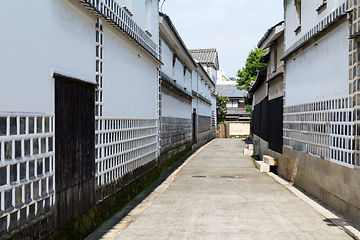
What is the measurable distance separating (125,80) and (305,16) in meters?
5.66

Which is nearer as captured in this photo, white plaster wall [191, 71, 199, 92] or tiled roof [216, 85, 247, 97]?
white plaster wall [191, 71, 199, 92]

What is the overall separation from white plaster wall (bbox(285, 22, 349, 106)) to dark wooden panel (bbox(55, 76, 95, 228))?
Answer: 509 centimetres

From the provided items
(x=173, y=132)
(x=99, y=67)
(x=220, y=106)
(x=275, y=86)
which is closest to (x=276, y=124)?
(x=275, y=86)

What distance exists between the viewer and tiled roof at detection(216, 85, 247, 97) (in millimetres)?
62112

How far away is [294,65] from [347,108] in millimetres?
4892

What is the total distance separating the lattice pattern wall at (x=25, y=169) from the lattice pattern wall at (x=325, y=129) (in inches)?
216

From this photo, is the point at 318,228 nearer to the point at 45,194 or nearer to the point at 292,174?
the point at 45,194

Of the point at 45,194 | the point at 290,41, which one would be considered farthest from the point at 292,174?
the point at 45,194

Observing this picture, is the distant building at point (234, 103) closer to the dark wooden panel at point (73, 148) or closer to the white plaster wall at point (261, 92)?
the white plaster wall at point (261, 92)

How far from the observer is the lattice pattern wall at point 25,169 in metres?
4.09

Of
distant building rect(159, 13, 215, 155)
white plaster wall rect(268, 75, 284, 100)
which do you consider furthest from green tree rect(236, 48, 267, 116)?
white plaster wall rect(268, 75, 284, 100)

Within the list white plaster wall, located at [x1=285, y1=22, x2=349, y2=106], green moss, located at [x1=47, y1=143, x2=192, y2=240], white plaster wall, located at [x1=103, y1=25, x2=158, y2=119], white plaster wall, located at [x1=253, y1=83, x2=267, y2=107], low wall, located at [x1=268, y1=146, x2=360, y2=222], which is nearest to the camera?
green moss, located at [x1=47, y1=143, x2=192, y2=240]

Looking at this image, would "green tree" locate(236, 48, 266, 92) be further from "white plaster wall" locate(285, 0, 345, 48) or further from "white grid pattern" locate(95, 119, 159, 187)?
"white grid pattern" locate(95, 119, 159, 187)

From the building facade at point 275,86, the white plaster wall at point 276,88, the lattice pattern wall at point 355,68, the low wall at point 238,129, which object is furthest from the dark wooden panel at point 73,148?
the low wall at point 238,129
